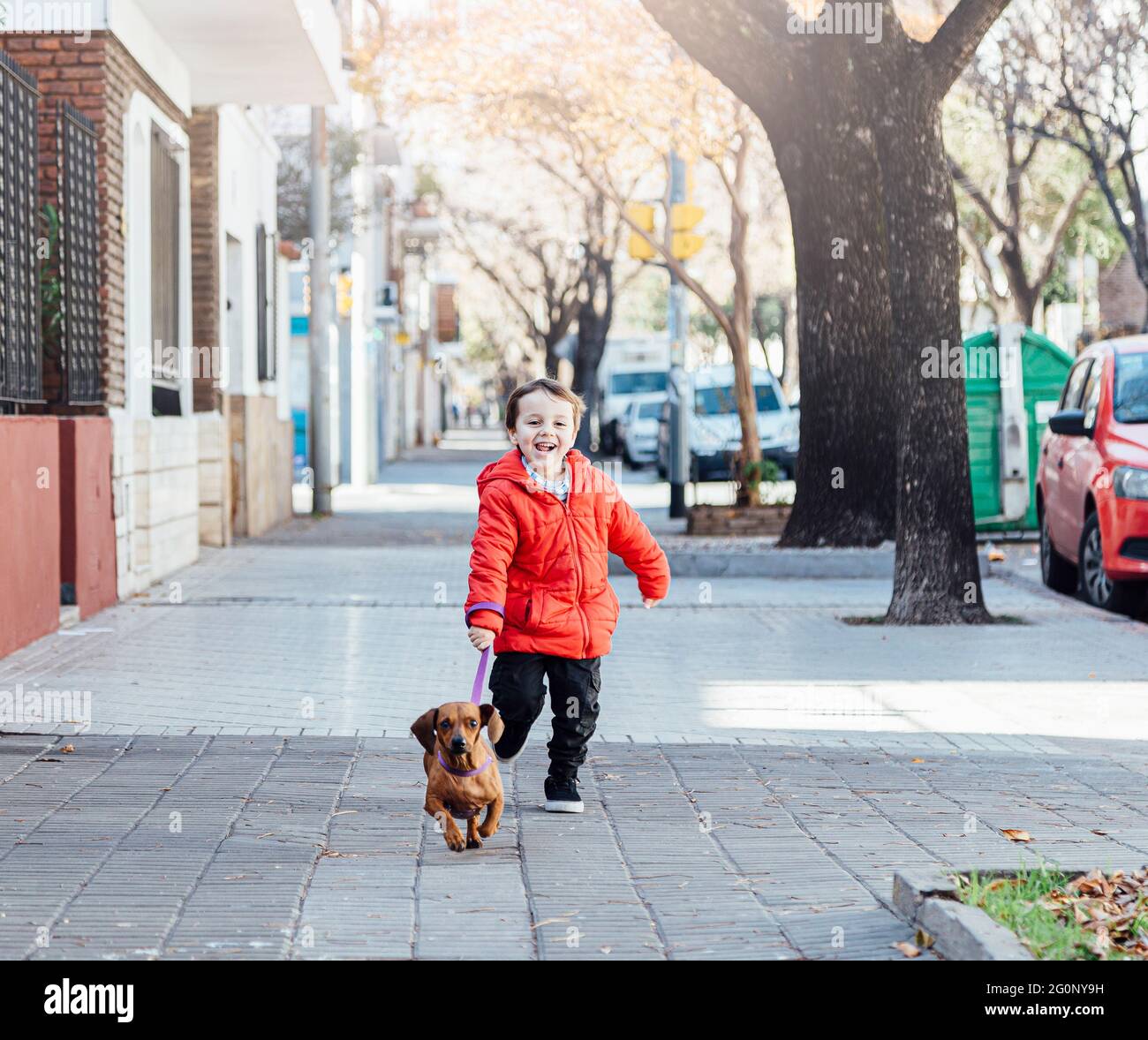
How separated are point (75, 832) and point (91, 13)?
25.5 feet

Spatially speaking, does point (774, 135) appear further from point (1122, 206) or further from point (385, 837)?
point (1122, 206)

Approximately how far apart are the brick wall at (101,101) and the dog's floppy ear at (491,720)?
735 cm

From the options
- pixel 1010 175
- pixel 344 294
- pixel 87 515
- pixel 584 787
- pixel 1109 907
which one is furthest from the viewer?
pixel 344 294

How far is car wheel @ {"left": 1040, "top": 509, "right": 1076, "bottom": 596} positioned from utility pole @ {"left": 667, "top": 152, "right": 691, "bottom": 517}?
6053mm

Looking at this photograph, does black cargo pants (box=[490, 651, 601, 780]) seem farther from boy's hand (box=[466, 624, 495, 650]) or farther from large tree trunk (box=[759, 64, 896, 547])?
large tree trunk (box=[759, 64, 896, 547])

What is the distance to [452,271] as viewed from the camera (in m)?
72.0

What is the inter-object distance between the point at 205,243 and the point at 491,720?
468 inches

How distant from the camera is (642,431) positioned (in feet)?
122

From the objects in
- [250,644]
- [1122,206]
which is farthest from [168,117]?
[1122,206]

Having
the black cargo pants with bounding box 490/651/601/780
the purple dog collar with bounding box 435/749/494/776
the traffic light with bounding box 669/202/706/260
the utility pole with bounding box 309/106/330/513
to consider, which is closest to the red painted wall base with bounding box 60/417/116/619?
the black cargo pants with bounding box 490/651/601/780

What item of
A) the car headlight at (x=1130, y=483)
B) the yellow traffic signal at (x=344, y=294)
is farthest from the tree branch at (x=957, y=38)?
the yellow traffic signal at (x=344, y=294)

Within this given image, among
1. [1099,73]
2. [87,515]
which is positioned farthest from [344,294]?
[87,515]

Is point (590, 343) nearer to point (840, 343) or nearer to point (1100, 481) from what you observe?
point (840, 343)

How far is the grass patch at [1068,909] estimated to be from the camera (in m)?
4.09
